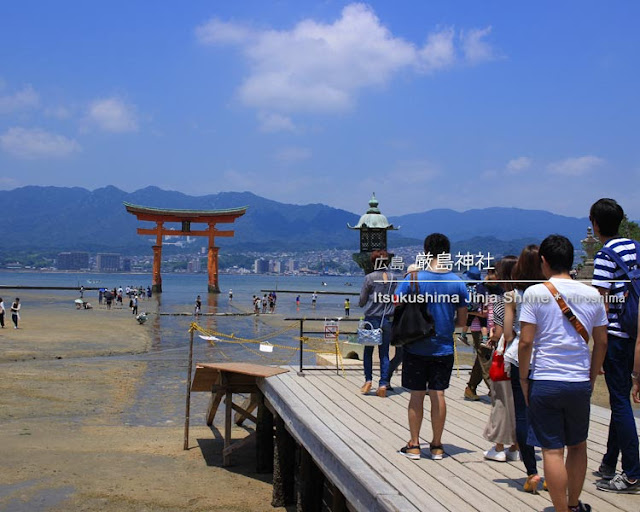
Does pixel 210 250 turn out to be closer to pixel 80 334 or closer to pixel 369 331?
pixel 80 334

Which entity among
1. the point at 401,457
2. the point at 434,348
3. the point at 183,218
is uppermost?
the point at 183,218

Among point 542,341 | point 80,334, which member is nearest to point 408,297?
point 542,341

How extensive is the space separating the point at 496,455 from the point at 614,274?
162 cm

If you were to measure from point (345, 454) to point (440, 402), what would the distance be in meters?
0.81

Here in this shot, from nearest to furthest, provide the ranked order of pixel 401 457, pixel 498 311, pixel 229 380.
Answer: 1. pixel 401 457
2. pixel 498 311
3. pixel 229 380

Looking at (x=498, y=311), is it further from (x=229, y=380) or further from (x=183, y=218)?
(x=183, y=218)

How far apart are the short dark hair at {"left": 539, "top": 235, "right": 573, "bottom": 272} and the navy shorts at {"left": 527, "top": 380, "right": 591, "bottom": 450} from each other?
2.09ft

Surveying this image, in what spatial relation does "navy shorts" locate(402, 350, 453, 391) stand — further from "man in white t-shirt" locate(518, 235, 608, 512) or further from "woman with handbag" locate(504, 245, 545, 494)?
"man in white t-shirt" locate(518, 235, 608, 512)

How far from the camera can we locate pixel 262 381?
847cm

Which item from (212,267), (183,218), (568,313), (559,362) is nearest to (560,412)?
(559,362)

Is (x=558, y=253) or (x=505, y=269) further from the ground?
(x=558, y=253)

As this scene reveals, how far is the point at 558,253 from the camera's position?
3586 millimetres

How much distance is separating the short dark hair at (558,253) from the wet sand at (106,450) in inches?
206

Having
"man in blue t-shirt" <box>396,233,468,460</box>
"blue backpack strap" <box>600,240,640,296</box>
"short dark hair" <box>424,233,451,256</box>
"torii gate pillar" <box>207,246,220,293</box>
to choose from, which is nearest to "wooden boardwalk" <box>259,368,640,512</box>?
"man in blue t-shirt" <box>396,233,468,460</box>
